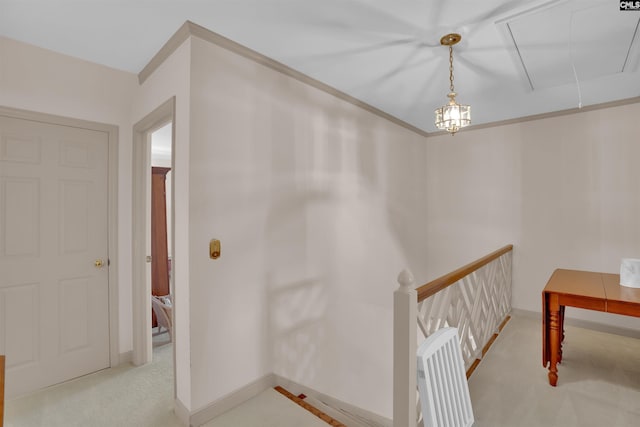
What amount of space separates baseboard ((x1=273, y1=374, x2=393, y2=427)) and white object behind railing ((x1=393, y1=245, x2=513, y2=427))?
1.00 m

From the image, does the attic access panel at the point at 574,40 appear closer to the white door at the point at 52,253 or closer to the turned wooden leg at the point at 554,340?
the turned wooden leg at the point at 554,340

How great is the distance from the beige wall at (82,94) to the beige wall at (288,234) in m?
1.13

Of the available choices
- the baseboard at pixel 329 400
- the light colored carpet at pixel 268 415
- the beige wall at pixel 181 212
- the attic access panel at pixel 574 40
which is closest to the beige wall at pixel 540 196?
the attic access panel at pixel 574 40

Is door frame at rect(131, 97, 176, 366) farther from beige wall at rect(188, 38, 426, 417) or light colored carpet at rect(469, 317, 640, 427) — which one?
light colored carpet at rect(469, 317, 640, 427)

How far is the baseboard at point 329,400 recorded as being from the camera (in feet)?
8.37

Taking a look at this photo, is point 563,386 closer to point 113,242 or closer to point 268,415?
point 268,415

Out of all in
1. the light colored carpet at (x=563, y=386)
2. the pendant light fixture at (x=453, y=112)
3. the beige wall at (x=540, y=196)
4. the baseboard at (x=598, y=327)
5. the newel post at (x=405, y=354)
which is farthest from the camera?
the beige wall at (x=540, y=196)

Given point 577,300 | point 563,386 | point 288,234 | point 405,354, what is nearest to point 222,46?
point 288,234

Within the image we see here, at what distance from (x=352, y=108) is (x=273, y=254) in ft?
6.10

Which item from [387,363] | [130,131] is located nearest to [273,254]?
[130,131]

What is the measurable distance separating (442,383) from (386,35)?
2.20 meters

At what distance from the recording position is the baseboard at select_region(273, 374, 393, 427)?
2551 mm

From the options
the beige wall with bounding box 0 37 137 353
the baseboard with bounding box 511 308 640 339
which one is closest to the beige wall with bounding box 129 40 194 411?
the beige wall with bounding box 0 37 137 353

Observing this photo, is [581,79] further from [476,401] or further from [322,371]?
[322,371]
